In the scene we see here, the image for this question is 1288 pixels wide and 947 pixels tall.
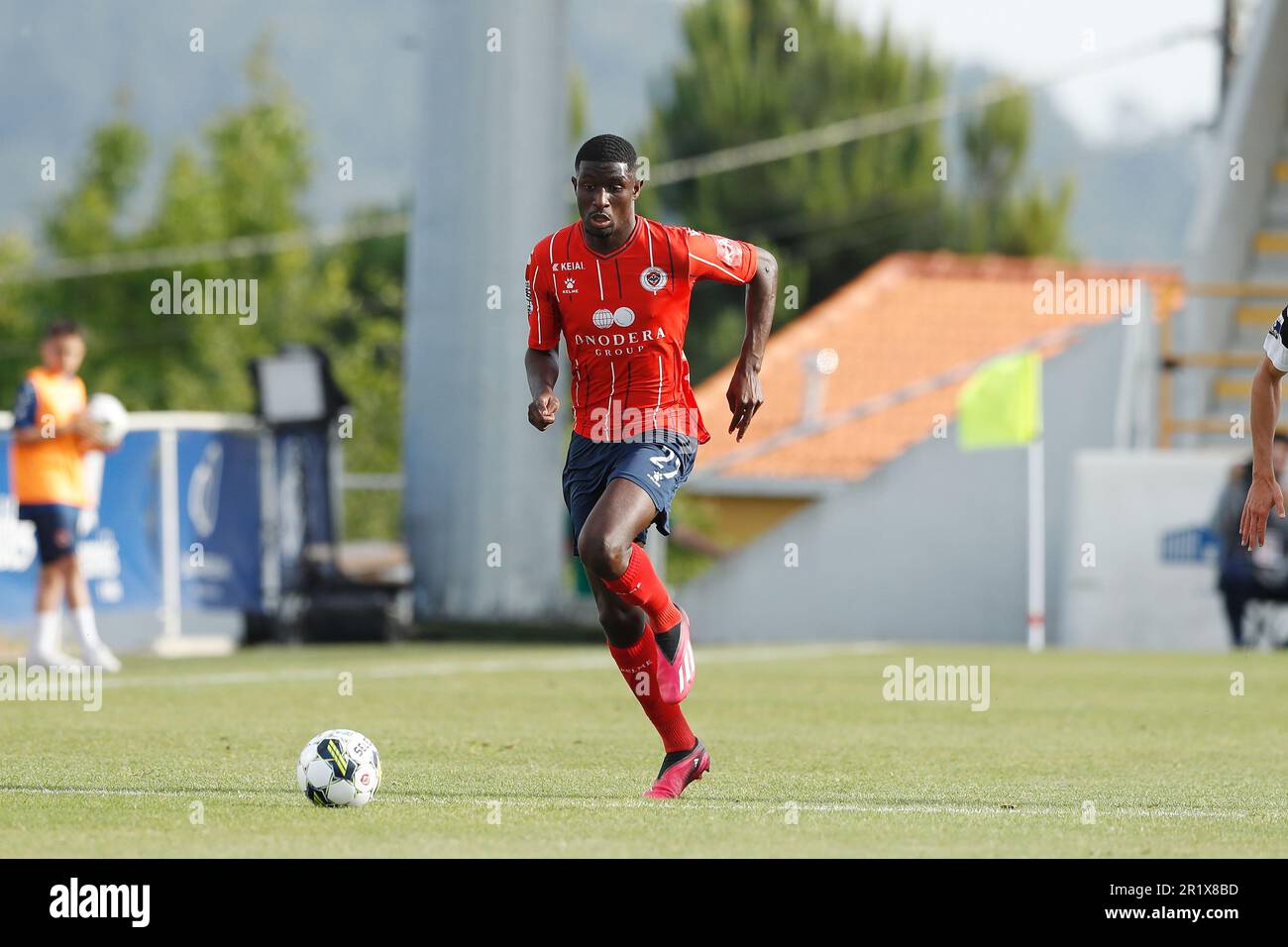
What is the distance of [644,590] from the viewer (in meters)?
7.76

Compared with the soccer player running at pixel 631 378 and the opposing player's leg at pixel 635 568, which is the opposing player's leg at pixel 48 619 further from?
the opposing player's leg at pixel 635 568

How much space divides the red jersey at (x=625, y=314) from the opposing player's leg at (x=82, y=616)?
721 centimetres

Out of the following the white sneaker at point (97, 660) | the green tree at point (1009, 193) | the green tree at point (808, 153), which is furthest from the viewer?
the green tree at point (1009, 193)

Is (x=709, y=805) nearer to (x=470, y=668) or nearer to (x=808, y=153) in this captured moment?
(x=470, y=668)

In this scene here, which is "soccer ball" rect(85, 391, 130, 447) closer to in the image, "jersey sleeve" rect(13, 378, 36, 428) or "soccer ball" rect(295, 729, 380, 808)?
"jersey sleeve" rect(13, 378, 36, 428)

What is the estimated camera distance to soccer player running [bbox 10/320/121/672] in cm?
1431

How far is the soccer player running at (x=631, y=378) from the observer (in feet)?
25.3

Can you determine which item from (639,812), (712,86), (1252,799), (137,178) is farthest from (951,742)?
(137,178)

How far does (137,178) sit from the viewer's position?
60.4m

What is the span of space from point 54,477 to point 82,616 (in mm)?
953

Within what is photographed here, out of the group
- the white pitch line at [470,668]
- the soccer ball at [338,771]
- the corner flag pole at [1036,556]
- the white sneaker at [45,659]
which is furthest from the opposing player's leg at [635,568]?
the corner flag pole at [1036,556]

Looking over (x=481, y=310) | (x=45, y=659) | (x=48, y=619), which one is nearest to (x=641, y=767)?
(x=45, y=659)

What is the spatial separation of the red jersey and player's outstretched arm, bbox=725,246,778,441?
13 centimetres

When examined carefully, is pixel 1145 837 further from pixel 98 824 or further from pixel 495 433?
pixel 495 433
